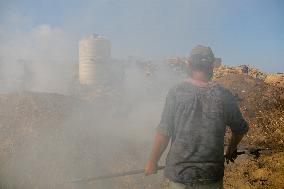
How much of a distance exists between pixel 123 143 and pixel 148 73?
46.1 ft

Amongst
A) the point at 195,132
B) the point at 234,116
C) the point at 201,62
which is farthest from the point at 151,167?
Answer: the point at 201,62

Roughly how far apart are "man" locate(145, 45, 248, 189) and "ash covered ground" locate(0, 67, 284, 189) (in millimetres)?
3188

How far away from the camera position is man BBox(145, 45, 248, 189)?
275 centimetres

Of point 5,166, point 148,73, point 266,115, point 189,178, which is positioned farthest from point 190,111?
point 148,73

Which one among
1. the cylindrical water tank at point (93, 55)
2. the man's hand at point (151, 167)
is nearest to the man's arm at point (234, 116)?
the man's hand at point (151, 167)

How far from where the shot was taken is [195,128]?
9.03 ft

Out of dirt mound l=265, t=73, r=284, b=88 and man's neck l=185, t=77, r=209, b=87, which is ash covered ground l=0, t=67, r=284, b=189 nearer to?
man's neck l=185, t=77, r=209, b=87

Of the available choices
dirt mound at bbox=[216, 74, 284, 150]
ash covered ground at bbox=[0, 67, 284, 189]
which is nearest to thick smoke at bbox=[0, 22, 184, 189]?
ash covered ground at bbox=[0, 67, 284, 189]

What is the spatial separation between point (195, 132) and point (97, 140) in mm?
7980

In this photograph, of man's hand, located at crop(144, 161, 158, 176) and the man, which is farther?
man's hand, located at crop(144, 161, 158, 176)

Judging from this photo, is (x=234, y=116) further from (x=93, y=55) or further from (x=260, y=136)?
(x=93, y=55)

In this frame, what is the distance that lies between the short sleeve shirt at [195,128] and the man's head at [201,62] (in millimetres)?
163

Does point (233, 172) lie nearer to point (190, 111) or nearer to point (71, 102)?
point (190, 111)

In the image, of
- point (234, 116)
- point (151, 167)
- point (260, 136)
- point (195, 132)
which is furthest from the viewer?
point (260, 136)
